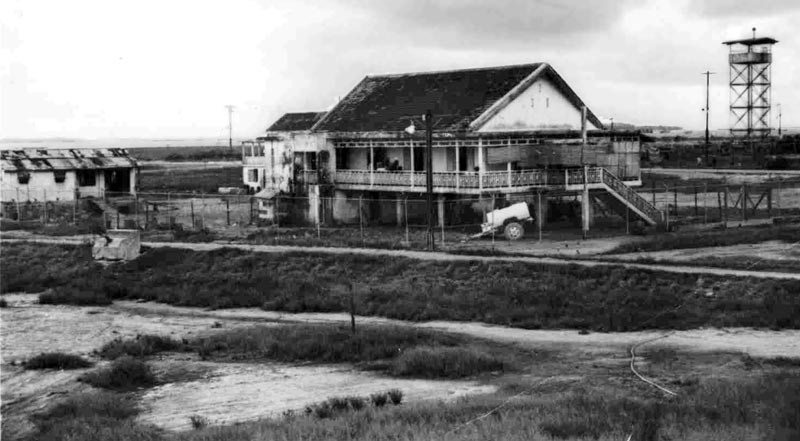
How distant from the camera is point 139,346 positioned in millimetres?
23719

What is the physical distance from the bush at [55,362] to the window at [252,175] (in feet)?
161

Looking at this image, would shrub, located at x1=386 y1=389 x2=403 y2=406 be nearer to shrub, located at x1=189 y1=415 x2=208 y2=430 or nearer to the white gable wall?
shrub, located at x1=189 y1=415 x2=208 y2=430

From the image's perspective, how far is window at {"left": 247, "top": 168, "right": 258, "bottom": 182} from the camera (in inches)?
2819

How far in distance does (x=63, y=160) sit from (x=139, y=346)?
3946 cm

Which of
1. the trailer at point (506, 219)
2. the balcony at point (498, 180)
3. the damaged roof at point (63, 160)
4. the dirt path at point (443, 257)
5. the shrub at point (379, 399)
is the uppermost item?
the damaged roof at point (63, 160)

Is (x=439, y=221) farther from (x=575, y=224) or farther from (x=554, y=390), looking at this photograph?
(x=554, y=390)

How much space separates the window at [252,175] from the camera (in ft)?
235

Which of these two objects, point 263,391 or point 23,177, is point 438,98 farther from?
point 263,391

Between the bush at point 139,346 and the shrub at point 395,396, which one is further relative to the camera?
the bush at point 139,346

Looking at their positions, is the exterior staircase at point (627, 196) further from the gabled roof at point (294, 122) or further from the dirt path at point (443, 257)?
the gabled roof at point (294, 122)

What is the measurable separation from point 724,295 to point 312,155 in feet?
86.2

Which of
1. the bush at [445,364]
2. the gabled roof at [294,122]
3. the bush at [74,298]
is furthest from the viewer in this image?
the gabled roof at [294,122]

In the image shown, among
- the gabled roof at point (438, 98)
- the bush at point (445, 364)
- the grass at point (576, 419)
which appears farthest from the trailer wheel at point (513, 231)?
the grass at point (576, 419)

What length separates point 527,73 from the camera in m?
44.1
